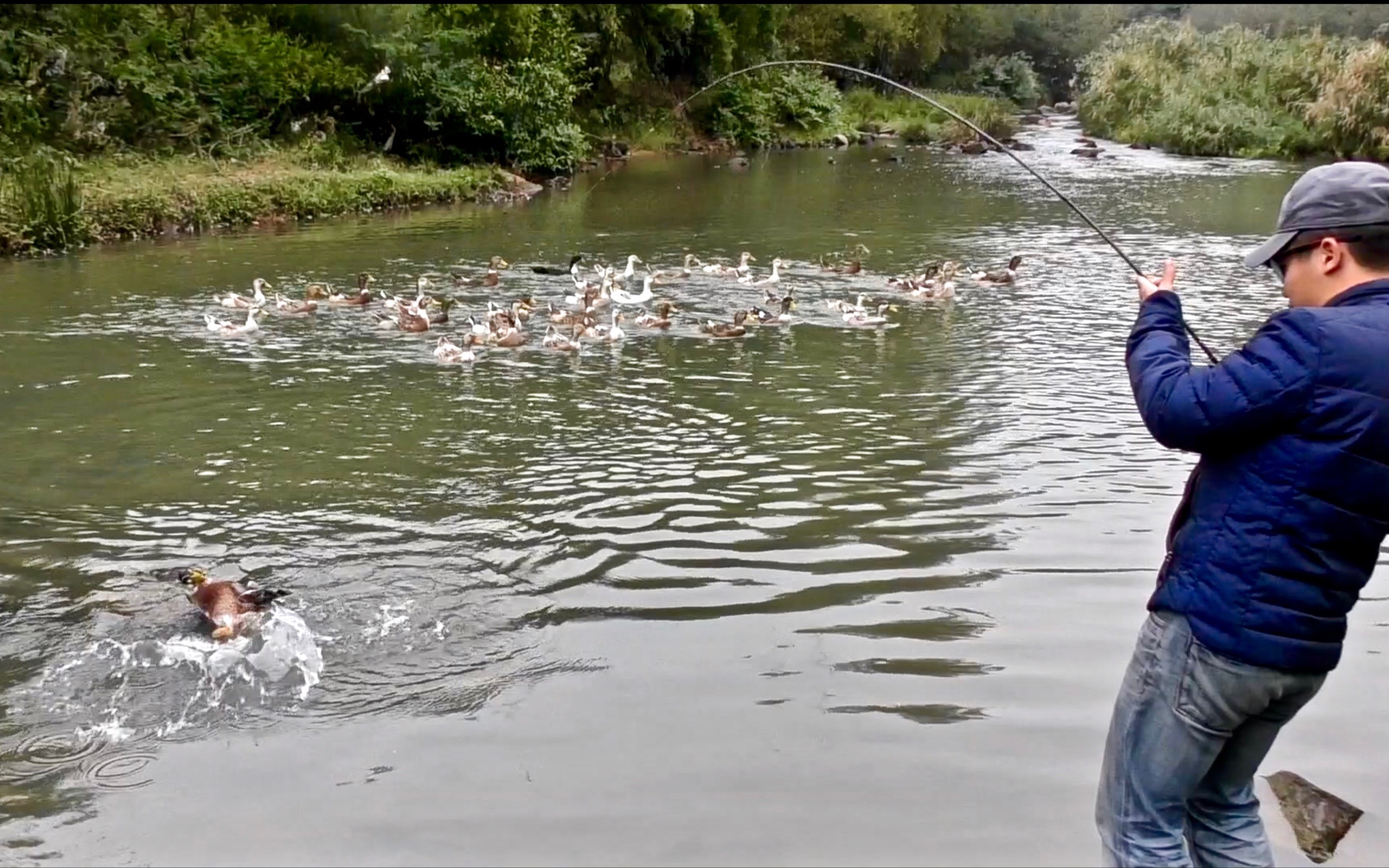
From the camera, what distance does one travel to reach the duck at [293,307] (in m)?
14.2

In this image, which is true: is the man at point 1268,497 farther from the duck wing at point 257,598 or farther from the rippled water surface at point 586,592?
the duck wing at point 257,598

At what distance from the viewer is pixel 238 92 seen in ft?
92.6

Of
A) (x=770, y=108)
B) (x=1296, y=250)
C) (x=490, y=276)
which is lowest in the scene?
(x=490, y=276)

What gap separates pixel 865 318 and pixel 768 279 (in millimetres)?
2803

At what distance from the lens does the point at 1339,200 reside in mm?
3109

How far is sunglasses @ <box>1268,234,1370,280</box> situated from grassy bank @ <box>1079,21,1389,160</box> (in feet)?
114

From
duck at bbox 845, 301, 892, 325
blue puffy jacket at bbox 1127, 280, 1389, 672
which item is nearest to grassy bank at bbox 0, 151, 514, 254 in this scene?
duck at bbox 845, 301, 892, 325

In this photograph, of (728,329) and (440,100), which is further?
(440,100)

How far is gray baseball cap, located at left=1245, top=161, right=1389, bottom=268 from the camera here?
3.08 meters

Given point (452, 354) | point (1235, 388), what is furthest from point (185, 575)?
point (452, 354)

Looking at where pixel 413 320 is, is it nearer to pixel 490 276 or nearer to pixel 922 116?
pixel 490 276

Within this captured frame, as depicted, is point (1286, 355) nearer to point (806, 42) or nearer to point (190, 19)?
point (190, 19)

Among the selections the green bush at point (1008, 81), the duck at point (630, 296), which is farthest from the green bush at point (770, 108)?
the duck at point (630, 296)

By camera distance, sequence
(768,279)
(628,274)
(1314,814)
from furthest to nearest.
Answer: (628,274) → (768,279) → (1314,814)
